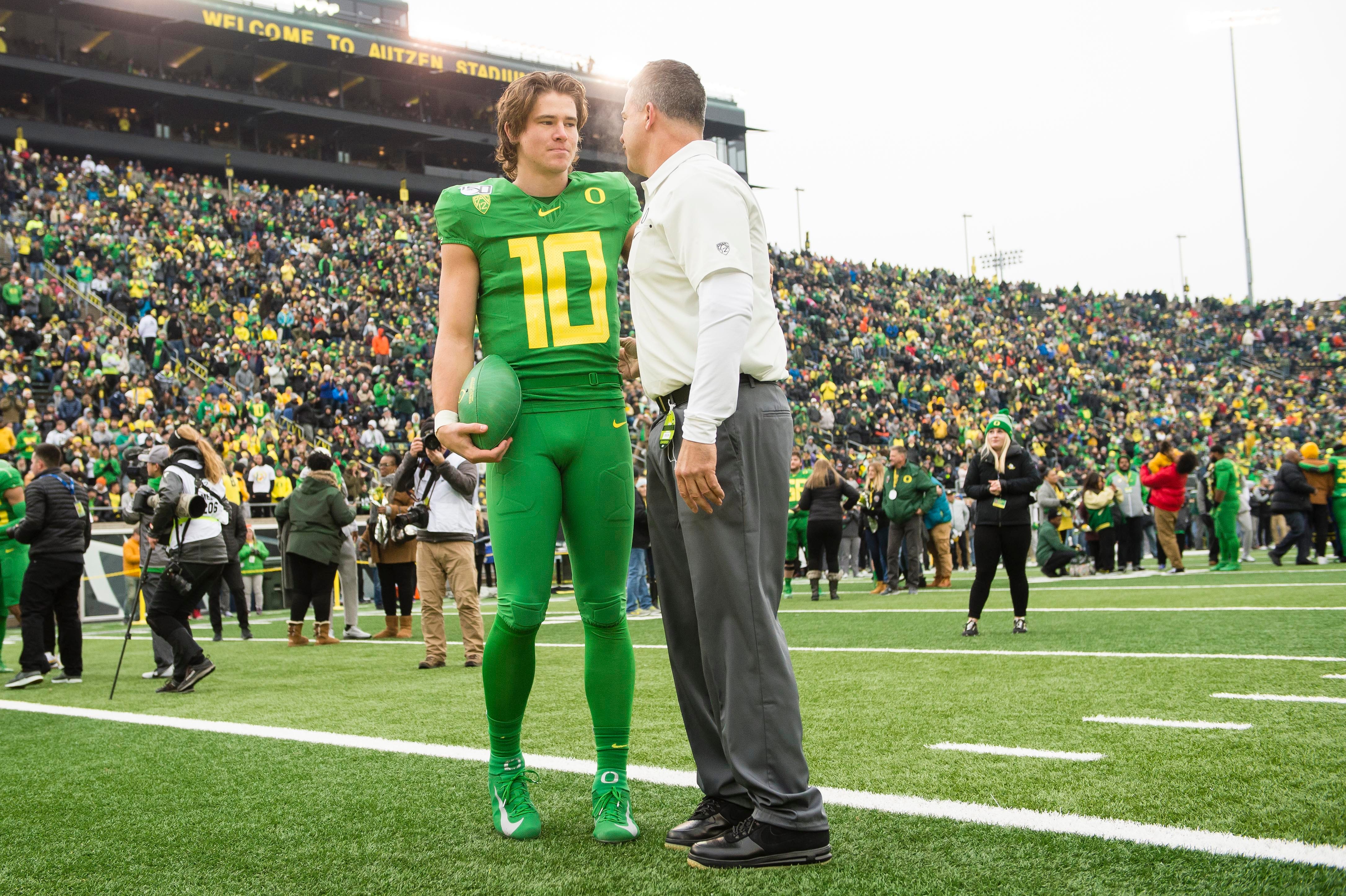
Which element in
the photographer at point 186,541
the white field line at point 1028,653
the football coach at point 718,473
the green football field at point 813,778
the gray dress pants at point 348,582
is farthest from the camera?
the gray dress pants at point 348,582

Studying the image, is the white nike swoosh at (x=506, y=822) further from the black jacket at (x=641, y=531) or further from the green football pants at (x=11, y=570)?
the black jacket at (x=641, y=531)

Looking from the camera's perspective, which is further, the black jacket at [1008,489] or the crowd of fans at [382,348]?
the crowd of fans at [382,348]

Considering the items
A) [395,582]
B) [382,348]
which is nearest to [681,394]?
[395,582]

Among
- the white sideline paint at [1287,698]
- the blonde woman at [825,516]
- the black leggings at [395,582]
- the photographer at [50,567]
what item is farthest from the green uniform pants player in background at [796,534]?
the white sideline paint at [1287,698]

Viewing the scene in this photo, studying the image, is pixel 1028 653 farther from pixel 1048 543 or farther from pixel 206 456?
pixel 1048 543

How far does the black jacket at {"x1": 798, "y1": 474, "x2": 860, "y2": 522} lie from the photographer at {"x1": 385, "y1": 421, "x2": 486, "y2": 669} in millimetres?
6341

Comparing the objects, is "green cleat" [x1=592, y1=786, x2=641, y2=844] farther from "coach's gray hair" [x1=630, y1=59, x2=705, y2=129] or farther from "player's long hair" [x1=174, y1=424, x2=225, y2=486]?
"player's long hair" [x1=174, y1=424, x2=225, y2=486]

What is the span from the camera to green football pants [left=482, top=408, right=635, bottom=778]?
3471 millimetres

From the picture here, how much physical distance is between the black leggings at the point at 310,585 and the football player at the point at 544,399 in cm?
832

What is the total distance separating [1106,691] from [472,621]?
487 centimetres

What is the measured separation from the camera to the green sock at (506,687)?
11.6 feet

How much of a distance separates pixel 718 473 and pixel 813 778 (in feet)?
4.65

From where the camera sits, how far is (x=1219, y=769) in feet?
12.5

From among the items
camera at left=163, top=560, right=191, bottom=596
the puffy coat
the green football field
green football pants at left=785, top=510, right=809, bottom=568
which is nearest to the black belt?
the green football field
